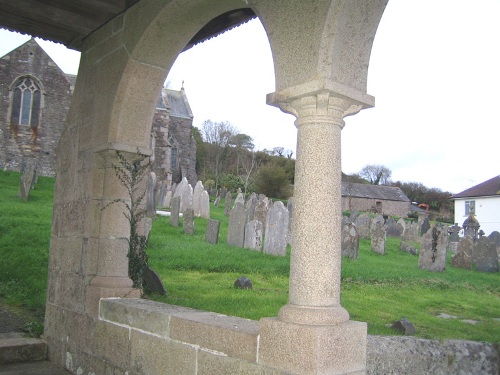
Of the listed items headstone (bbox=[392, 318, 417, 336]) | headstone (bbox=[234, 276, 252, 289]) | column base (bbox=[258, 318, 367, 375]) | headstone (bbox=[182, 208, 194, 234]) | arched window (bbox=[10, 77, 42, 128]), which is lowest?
headstone (bbox=[392, 318, 417, 336])

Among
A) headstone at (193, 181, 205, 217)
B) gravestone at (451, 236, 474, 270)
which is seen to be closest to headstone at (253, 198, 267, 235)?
headstone at (193, 181, 205, 217)

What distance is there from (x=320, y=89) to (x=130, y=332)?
2.51 meters

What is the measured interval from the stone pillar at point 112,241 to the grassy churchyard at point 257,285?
Answer: 3.41 ft

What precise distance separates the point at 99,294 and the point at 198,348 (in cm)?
163

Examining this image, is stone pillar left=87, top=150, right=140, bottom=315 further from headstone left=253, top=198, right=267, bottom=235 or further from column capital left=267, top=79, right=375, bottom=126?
headstone left=253, top=198, right=267, bottom=235

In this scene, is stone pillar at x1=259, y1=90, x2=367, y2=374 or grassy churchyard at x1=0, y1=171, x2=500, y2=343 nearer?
stone pillar at x1=259, y1=90, x2=367, y2=374

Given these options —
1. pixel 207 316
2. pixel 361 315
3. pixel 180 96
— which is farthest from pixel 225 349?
pixel 180 96

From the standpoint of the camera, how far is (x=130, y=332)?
3.87 m

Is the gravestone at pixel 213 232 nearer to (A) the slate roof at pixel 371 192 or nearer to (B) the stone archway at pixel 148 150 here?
(B) the stone archway at pixel 148 150

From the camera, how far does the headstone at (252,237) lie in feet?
35.6

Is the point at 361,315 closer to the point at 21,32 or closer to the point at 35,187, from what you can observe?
the point at 21,32

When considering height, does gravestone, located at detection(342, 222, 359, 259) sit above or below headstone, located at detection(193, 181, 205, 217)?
below

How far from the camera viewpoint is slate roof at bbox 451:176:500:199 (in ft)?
125

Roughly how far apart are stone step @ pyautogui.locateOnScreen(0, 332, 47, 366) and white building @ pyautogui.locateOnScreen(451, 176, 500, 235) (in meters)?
38.0
